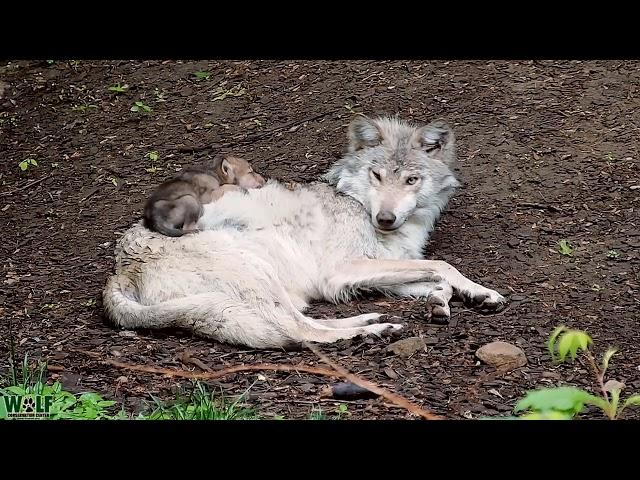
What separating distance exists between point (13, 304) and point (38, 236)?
3.31 feet

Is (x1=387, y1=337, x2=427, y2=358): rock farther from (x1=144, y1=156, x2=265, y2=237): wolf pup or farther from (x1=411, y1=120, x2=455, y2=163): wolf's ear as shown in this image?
(x1=411, y1=120, x2=455, y2=163): wolf's ear

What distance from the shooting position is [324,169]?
23.5ft

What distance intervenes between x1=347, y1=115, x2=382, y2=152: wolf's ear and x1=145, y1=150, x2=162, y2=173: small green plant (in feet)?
5.93

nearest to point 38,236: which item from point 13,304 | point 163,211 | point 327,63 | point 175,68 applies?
point 13,304

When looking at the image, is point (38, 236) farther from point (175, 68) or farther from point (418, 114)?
point (418, 114)

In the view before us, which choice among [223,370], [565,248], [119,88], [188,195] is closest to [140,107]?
[119,88]

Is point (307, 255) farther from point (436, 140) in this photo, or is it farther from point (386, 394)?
point (386, 394)

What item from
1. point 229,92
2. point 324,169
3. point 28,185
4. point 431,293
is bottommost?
point 431,293

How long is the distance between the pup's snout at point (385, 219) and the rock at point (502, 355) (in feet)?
4.85

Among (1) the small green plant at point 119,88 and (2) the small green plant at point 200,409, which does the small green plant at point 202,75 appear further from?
(2) the small green plant at point 200,409

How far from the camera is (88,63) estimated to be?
9070 millimetres

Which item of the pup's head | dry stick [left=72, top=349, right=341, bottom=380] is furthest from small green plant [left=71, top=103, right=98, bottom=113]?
dry stick [left=72, top=349, right=341, bottom=380]

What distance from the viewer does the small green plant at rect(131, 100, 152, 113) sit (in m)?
8.26

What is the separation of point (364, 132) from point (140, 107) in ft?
8.65
